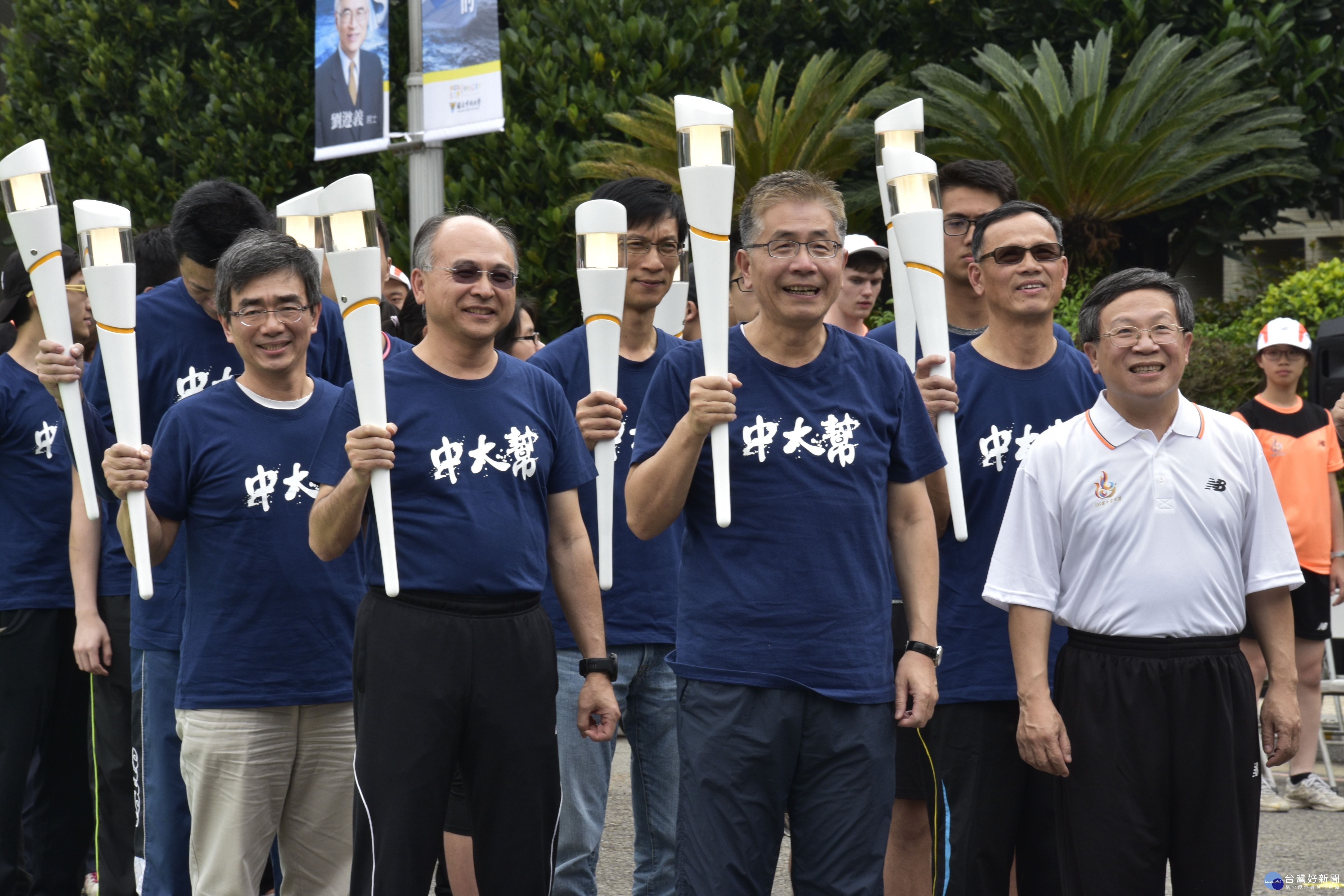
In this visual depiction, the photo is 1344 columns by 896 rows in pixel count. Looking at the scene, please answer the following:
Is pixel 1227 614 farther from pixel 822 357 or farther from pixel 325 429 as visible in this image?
pixel 325 429

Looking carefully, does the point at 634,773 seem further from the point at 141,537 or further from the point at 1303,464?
the point at 1303,464

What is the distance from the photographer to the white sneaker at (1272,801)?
6.66 m

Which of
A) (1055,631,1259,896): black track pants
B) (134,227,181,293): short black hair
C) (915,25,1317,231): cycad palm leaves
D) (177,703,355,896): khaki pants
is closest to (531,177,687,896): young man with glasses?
(177,703,355,896): khaki pants

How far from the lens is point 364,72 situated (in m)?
11.1

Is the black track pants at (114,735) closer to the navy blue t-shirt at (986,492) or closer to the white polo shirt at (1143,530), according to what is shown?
the navy blue t-shirt at (986,492)

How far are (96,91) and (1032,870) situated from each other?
48.9 ft

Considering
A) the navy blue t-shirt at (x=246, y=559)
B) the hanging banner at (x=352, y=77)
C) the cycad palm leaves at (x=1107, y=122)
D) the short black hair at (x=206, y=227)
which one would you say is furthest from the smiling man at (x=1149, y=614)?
the cycad palm leaves at (x=1107, y=122)

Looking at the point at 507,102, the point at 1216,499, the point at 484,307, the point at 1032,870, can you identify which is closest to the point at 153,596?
the point at 484,307

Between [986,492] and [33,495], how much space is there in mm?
3047

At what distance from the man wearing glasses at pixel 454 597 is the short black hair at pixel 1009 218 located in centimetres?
130

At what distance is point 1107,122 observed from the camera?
555 inches

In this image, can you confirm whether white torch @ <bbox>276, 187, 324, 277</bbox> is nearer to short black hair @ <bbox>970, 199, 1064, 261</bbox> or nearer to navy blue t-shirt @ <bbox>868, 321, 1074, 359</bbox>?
navy blue t-shirt @ <bbox>868, 321, 1074, 359</bbox>

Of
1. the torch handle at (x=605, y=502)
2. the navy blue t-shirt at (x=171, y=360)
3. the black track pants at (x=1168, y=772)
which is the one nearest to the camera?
the black track pants at (x=1168, y=772)

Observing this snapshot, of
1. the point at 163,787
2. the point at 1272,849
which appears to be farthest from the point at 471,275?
the point at 1272,849
